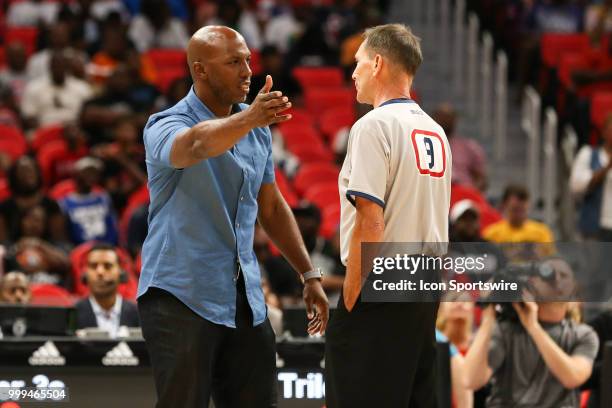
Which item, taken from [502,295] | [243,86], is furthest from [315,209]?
[243,86]

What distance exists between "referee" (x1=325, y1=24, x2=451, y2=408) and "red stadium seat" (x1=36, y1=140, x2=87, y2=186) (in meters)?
7.23

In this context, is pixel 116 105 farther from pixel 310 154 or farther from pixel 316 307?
pixel 316 307

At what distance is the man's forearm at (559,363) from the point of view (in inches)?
Answer: 238

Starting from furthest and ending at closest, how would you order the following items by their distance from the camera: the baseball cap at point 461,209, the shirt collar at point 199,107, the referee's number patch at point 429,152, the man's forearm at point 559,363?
1. the baseball cap at point 461,209
2. the man's forearm at point 559,363
3. the shirt collar at point 199,107
4. the referee's number patch at point 429,152

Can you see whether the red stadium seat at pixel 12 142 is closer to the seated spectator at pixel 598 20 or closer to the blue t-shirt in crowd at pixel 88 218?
the blue t-shirt in crowd at pixel 88 218

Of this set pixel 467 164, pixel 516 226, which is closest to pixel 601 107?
pixel 467 164

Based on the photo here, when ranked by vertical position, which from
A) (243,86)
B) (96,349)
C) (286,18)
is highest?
(286,18)

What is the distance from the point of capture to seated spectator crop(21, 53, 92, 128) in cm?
1247

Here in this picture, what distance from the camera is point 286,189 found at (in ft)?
35.2

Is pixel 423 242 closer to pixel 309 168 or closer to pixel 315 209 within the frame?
pixel 315 209

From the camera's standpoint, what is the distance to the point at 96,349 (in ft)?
19.5

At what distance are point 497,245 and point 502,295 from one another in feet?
0.74

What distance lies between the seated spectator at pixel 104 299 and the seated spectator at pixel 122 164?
2.97 metres

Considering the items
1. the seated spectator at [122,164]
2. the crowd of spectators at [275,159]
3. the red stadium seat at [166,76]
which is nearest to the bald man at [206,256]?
the crowd of spectators at [275,159]
